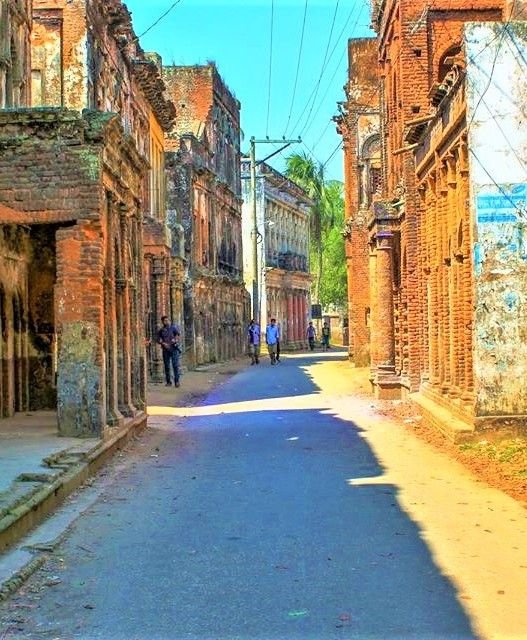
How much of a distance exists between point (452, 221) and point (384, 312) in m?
8.49

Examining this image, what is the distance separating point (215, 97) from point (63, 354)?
36894 mm

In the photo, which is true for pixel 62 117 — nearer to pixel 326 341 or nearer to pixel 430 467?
pixel 430 467

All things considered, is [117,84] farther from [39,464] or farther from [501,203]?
[39,464]

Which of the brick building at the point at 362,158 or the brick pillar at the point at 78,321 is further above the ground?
the brick building at the point at 362,158

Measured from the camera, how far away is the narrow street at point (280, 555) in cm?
595

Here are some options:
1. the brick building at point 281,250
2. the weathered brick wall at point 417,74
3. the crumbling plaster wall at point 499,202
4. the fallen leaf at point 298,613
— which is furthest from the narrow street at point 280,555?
the brick building at point 281,250

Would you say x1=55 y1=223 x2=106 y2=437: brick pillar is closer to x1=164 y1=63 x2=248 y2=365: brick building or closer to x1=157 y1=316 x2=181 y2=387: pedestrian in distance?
x1=157 y1=316 x2=181 y2=387: pedestrian in distance

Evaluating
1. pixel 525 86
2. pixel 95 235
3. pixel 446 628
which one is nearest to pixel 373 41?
pixel 525 86

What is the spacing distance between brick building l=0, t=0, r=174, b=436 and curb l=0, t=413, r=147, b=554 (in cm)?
69

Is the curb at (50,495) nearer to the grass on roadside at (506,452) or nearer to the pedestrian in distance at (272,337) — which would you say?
the grass on roadside at (506,452)

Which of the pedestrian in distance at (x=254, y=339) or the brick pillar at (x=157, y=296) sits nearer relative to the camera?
the brick pillar at (x=157, y=296)

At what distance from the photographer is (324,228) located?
8275 cm

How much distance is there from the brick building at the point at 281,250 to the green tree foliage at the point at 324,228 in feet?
4.87

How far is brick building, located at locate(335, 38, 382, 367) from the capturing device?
3725 cm
